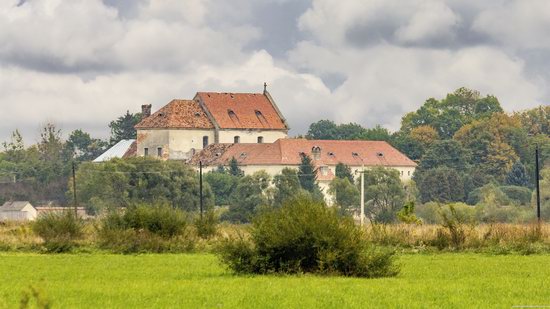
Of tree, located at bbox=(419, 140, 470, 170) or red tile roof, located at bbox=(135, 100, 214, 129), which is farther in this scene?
tree, located at bbox=(419, 140, 470, 170)

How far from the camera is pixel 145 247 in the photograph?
3834 centimetres

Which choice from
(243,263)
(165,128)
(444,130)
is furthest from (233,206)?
(243,263)

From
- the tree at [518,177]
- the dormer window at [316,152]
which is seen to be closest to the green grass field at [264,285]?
the dormer window at [316,152]

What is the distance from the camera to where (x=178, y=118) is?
165m

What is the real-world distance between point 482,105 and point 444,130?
8.18 metres

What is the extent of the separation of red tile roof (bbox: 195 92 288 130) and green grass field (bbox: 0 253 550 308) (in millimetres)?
134951

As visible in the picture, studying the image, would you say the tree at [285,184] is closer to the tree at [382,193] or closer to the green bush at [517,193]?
the tree at [382,193]

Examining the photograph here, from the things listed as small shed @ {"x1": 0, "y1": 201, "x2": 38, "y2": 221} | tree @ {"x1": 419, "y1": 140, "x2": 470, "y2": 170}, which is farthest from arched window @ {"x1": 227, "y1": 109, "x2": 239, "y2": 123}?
small shed @ {"x1": 0, "y1": 201, "x2": 38, "y2": 221}

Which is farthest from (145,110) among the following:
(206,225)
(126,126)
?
(206,225)

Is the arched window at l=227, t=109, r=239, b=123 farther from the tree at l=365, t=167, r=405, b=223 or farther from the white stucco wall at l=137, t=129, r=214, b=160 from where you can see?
the tree at l=365, t=167, r=405, b=223

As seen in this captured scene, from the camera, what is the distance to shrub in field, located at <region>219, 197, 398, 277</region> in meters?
26.0

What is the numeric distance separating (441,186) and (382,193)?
2222 cm

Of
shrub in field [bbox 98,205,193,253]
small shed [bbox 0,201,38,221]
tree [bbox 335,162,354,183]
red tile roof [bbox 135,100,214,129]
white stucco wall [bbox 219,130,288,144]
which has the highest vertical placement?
red tile roof [bbox 135,100,214,129]

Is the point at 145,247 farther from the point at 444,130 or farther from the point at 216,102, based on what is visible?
the point at 444,130
